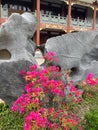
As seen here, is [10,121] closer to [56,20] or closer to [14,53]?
[14,53]

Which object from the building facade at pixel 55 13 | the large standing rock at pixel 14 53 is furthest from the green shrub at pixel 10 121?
the building facade at pixel 55 13

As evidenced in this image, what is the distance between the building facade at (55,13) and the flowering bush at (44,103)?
41.0 feet

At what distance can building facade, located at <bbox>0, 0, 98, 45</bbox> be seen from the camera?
18.1 metres

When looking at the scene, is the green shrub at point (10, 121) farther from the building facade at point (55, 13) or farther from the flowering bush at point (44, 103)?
the building facade at point (55, 13)

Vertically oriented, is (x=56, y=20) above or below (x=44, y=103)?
above

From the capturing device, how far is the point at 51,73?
4379mm

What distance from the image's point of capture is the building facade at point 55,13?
1809cm

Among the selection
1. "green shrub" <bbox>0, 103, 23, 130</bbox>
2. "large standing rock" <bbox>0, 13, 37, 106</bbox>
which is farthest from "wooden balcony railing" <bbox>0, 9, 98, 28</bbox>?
"green shrub" <bbox>0, 103, 23, 130</bbox>

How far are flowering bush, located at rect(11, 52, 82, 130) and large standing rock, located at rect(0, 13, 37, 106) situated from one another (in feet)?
0.64

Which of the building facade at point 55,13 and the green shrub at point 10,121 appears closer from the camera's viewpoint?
the green shrub at point 10,121

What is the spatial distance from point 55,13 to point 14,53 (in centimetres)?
1692

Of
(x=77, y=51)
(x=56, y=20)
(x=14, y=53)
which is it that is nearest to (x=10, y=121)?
(x=14, y=53)

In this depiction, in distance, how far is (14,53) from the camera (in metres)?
4.82

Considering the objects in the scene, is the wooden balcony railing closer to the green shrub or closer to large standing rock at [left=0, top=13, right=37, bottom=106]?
large standing rock at [left=0, top=13, right=37, bottom=106]
